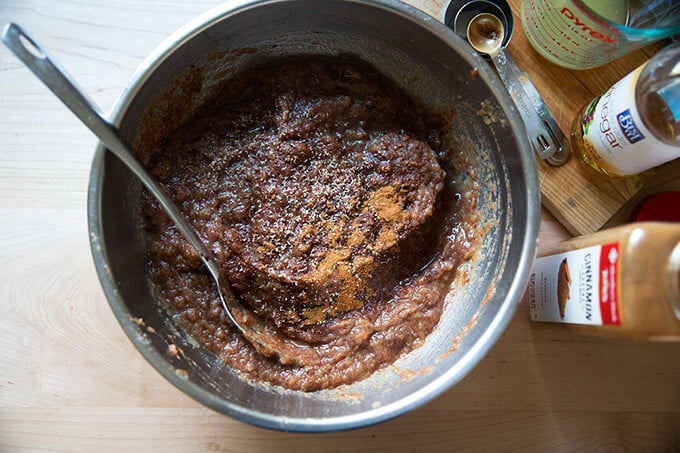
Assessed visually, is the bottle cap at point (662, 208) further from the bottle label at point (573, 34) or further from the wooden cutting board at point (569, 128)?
the bottle label at point (573, 34)

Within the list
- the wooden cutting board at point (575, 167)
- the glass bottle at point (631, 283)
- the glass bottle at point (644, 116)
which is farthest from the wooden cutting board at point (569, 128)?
the glass bottle at point (631, 283)

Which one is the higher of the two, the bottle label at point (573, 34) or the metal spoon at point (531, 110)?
the bottle label at point (573, 34)

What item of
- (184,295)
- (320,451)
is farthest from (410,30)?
(320,451)

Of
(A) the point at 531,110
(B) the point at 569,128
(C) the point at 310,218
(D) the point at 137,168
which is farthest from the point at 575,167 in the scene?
(D) the point at 137,168

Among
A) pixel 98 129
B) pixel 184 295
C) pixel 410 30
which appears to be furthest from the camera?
pixel 184 295

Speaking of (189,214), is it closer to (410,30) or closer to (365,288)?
(365,288)

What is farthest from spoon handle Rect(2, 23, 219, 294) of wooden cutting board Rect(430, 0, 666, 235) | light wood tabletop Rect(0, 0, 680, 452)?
wooden cutting board Rect(430, 0, 666, 235)

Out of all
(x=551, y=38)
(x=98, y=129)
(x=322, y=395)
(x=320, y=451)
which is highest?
(x=551, y=38)
